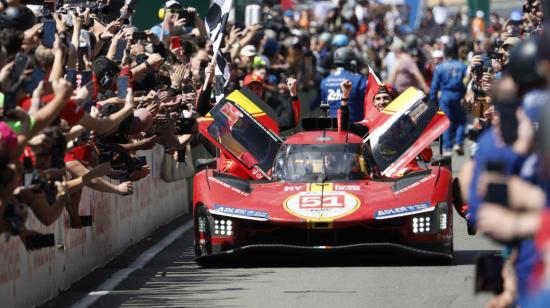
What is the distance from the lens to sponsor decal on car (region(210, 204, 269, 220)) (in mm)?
16578

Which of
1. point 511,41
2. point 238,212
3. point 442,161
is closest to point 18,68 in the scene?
point 238,212

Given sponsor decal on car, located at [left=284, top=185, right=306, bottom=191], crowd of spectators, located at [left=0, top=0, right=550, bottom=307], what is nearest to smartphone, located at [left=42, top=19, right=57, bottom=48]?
crowd of spectators, located at [left=0, top=0, right=550, bottom=307]

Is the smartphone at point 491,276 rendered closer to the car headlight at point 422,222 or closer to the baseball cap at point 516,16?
the car headlight at point 422,222

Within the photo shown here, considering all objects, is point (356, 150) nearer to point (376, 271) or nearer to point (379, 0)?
point (376, 271)

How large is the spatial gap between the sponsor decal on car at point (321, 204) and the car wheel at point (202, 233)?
79 cm

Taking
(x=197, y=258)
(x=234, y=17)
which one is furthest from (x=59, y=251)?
(x=234, y=17)

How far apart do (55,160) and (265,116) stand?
6420 millimetres

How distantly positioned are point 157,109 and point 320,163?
1759mm

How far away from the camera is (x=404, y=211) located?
1659cm

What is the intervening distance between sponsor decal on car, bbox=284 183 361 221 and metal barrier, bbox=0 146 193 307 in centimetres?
197

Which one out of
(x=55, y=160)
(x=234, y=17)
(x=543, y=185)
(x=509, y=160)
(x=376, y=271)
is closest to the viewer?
(x=543, y=185)

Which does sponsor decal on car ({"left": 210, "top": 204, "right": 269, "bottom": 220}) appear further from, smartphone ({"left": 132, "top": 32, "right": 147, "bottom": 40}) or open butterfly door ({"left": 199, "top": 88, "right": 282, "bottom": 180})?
smartphone ({"left": 132, "top": 32, "right": 147, "bottom": 40})

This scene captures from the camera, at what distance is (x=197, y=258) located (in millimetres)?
17047

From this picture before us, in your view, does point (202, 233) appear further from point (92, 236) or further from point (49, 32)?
point (49, 32)
